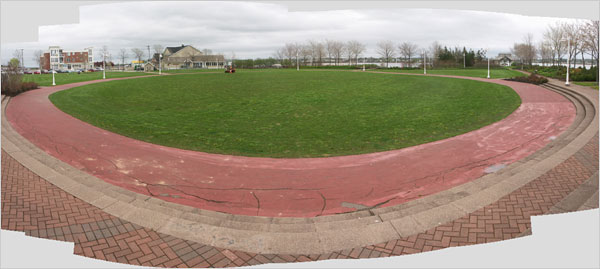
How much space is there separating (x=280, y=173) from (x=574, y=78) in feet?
98.6

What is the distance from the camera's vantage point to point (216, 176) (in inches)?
371

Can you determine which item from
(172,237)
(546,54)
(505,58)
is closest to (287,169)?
(172,237)

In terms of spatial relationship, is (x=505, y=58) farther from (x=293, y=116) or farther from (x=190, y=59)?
(x=293, y=116)

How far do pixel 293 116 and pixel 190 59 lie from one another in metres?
103

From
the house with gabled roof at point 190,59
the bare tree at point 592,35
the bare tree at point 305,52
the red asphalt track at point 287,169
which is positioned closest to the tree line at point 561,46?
the bare tree at point 592,35

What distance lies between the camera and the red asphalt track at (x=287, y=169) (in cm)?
787

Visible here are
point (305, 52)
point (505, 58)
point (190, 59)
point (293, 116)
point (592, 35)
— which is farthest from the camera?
point (190, 59)

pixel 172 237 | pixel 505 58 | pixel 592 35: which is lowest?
pixel 172 237

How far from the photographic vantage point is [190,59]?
113 m

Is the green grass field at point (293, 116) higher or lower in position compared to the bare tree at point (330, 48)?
lower

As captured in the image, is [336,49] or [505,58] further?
[336,49]

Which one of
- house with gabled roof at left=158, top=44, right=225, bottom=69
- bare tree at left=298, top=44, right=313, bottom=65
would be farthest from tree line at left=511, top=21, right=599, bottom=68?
house with gabled roof at left=158, top=44, right=225, bottom=69

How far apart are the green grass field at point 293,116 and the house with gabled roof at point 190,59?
85.1 meters

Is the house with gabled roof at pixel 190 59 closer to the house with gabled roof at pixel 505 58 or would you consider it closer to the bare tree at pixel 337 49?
the bare tree at pixel 337 49
